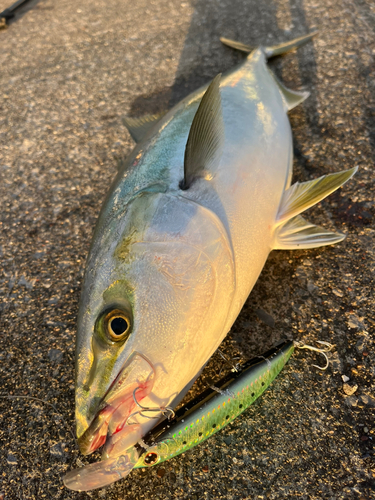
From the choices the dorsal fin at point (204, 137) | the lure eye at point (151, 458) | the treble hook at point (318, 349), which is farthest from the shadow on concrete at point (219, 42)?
the lure eye at point (151, 458)

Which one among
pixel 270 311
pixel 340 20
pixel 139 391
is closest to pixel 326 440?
pixel 270 311

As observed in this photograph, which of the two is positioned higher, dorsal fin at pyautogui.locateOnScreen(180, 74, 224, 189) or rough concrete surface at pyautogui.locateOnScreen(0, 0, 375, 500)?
dorsal fin at pyautogui.locateOnScreen(180, 74, 224, 189)

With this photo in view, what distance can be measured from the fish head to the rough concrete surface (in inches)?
17.8

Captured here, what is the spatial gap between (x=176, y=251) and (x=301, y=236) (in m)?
0.90

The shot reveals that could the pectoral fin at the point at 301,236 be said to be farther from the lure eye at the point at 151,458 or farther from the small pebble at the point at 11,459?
the small pebble at the point at 11,459

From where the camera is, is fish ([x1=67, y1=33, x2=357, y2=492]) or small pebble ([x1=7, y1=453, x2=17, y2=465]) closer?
fish ([x1=67, y1=33, x2=357, y2=492])

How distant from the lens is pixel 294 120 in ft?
9.37

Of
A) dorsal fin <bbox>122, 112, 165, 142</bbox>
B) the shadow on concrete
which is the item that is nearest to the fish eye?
dorsal fin <bbox>122, 112, 165, 142</bbox>

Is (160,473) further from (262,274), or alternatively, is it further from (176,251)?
(262,274)

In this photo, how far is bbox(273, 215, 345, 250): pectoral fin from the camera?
193cm

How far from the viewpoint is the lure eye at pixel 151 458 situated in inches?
50.9

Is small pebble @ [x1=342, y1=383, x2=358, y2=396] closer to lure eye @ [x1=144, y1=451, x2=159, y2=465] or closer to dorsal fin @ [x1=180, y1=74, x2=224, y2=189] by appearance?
lure eye @ [x1=144, y1=451, x2=159, y2=465]

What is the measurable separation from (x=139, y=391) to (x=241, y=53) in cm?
352

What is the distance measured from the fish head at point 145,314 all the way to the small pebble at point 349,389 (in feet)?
2.23
